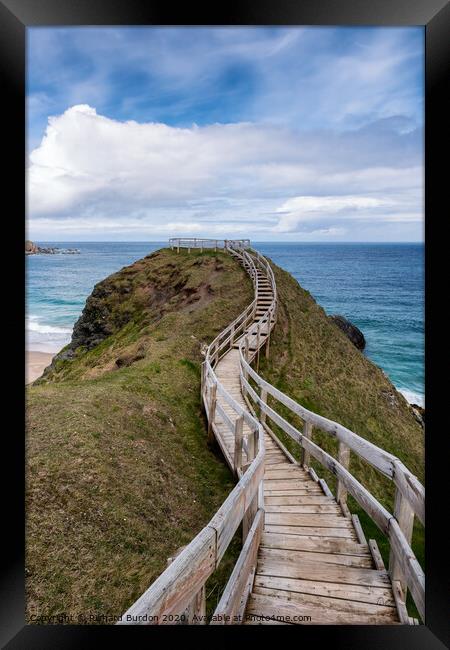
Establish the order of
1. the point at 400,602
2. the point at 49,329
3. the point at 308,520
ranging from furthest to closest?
the point at 49,329 < the point at 308,520 < the point at 400,602

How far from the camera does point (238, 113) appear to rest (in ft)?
29.9

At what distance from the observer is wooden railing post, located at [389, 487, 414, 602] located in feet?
9.84

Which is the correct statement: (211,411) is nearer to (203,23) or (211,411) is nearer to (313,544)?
(313,544)

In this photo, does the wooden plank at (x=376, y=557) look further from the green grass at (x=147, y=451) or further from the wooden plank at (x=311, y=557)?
the green grass at (x=147, y=451)

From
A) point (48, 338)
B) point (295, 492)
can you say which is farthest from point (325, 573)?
point (48, 338)

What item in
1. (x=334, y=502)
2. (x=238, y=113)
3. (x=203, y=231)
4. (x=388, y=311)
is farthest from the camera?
(x=388, y=311)

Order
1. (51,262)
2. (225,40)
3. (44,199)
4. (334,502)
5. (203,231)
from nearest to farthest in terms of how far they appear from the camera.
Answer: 1. (334,502)
2. (225,40)
3. (44,199)
4. (203,231)
5. (51,262)

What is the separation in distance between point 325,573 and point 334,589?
0.59 feet

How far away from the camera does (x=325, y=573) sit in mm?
3365

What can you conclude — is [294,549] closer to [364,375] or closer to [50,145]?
[50,145]

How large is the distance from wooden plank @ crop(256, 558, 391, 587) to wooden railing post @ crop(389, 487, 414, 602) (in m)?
0.13
